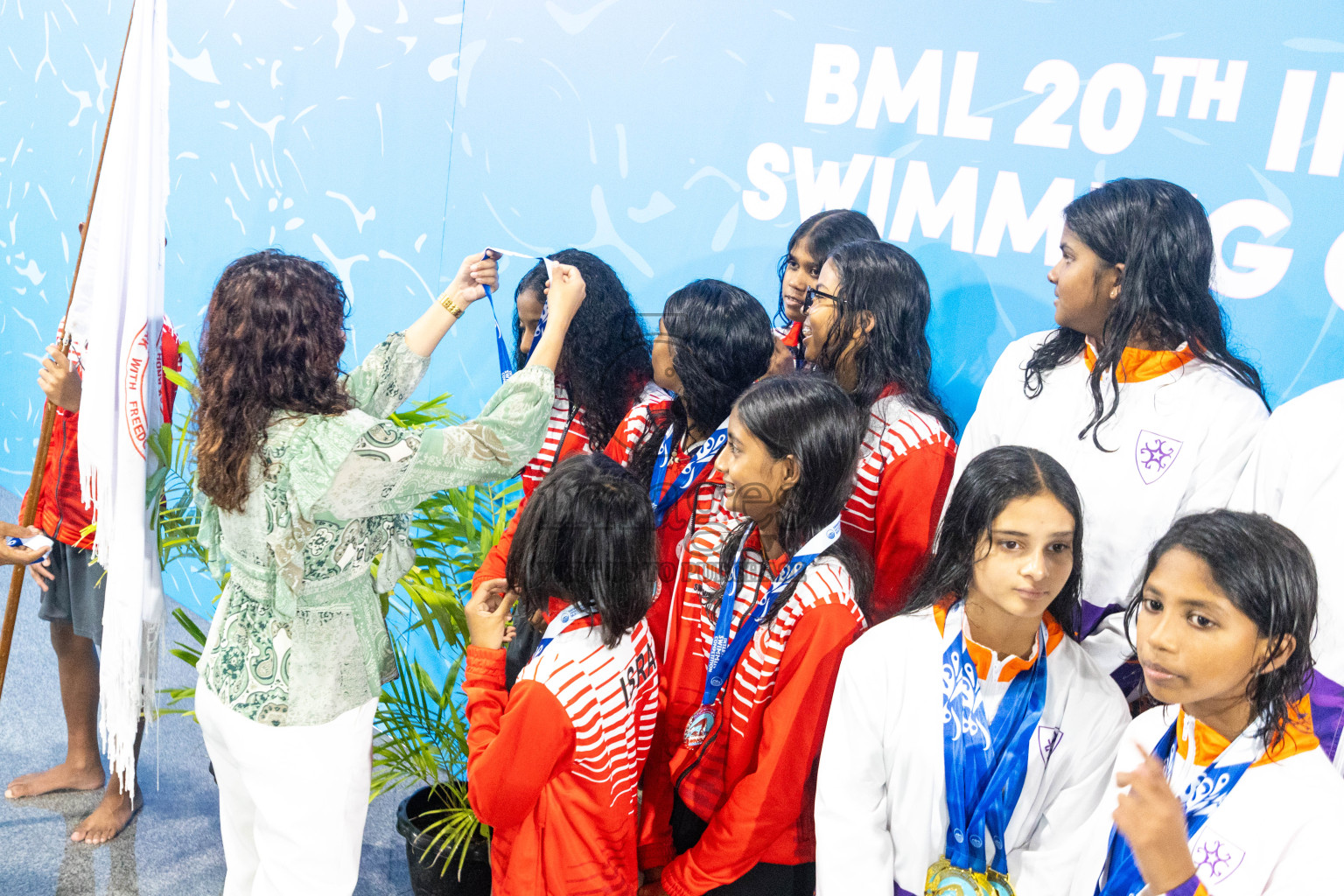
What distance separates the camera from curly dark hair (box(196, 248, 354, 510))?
5.88 feet

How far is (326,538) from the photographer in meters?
1.90

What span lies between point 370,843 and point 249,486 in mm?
1615

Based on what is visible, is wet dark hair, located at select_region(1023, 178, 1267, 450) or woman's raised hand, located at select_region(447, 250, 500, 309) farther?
woman's raised hand, located at select_region(447, 250, 500, 309)

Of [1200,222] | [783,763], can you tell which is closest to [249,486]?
[783,763]

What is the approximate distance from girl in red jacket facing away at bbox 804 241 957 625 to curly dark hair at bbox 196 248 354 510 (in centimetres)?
95

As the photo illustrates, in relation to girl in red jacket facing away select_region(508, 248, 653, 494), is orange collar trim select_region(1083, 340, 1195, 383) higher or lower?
higher

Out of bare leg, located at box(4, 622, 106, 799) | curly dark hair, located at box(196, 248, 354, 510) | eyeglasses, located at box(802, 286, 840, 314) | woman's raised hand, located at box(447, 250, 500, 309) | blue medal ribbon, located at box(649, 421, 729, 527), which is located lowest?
bare leg, located at box(4, 622, 106, 799)

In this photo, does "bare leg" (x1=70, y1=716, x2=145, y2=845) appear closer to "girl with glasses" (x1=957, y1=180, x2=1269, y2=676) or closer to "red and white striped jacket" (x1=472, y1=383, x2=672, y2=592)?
"red and white striped jacket" (x1=472, y1=383, x2=672, y2=592)

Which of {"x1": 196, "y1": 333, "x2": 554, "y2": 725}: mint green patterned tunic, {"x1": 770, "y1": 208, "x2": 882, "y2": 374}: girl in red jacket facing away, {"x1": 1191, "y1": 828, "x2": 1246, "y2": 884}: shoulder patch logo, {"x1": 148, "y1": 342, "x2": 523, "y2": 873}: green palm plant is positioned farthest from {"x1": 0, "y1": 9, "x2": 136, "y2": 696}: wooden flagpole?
{"x1": 1191, "y1": 828, "x2": 1246, "y2": 884}: shoulder patch logo

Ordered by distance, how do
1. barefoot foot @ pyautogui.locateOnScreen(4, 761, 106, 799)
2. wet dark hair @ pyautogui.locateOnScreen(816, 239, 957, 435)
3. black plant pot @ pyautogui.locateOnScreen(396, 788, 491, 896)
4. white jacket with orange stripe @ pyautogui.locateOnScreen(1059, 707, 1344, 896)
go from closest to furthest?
white jacket with orange stripe @ pyautogui.locateOnScreen(1059, 707, 1344, 896) → wet dark hair @ pyautogui.locateOnScreen(816, 239, 957, 435) → black plant pot @ pyautogui.locateOnScreen(396, 788, 491, 896) → barefoot foot @ pyautogui.locateOnScreen(4, 761, 106, 799)

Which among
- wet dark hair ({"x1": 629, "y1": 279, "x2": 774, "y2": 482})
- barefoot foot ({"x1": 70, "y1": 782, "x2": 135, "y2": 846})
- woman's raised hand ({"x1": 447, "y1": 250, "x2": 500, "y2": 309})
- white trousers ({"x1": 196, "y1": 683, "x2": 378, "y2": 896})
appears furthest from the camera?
barefoot foot ({"x1": 70, "y1": 782, "x2": 135, "y2": 846})

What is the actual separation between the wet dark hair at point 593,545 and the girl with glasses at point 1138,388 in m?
0.57

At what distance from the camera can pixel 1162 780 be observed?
4.35 ft

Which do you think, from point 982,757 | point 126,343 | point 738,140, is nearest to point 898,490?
point 982,757
